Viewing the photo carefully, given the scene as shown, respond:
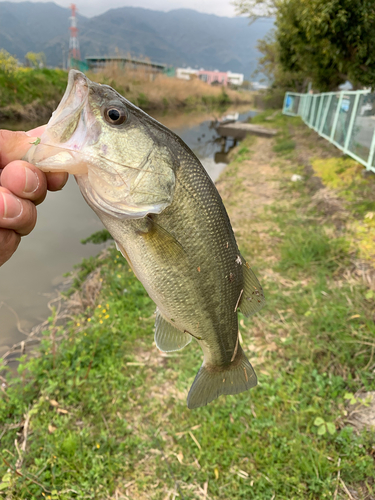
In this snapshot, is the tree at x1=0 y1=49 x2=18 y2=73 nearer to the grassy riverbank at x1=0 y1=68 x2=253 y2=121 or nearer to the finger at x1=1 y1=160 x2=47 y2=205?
the grassy riverbank at x1=0 y1=68 x2=253 y2=121

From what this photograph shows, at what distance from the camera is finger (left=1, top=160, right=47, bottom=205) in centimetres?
125

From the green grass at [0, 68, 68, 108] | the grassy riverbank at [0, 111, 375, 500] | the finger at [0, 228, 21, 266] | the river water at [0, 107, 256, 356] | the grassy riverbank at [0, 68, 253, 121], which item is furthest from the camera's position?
the grassy riverbank at [0, 68, 253, 121]

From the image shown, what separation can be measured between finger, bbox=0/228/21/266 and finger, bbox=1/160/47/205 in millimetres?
204

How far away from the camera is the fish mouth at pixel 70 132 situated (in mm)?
1146

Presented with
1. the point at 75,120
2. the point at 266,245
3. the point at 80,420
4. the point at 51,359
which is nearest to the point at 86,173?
the point at 75,120

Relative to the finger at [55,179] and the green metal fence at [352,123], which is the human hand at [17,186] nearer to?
the finger at [55,179]

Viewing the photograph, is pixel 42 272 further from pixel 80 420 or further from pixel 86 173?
pixel 86 173

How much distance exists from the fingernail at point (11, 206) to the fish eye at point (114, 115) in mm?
511

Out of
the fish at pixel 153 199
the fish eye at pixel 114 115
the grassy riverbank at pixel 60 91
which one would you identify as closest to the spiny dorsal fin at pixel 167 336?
the fish at pixel 153 199

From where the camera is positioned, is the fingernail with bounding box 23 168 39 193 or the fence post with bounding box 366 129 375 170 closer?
the fingernail with bounding box 23 168 39 193

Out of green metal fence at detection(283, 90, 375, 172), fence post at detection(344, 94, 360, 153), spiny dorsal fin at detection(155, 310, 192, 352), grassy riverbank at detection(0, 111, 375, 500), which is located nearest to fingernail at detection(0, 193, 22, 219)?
spiny dorsal fin at detection(155, 310, 192, 352)

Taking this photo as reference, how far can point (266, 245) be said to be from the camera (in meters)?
6.24

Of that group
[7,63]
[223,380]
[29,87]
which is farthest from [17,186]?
[7,63]

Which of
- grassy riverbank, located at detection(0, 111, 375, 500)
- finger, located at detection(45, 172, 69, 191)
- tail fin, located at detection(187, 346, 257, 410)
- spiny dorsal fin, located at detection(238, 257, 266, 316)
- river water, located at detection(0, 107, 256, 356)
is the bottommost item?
river water, located at detection(0, 107, 256, 356)
